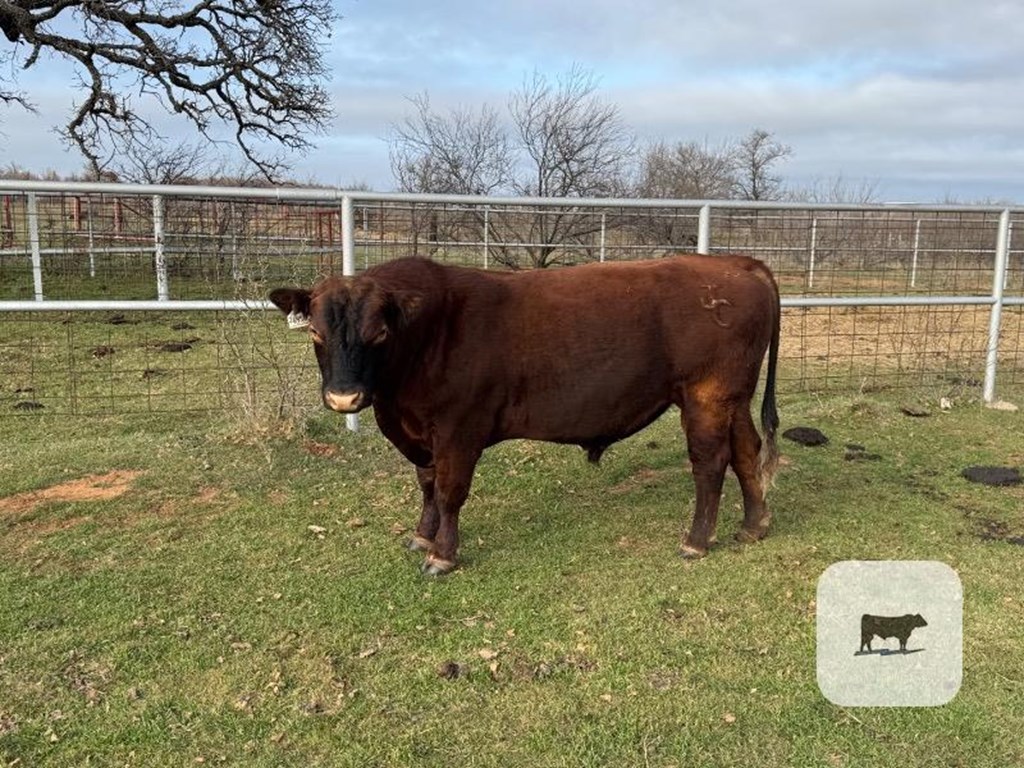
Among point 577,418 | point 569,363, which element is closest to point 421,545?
point 577,418

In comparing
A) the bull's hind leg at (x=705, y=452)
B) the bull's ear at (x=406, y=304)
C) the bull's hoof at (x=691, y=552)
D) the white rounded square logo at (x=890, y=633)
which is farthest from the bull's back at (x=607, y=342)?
the white rounded square logo at (x=890, y=633)

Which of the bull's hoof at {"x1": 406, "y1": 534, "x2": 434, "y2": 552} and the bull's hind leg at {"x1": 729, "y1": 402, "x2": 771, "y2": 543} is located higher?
the bull's hind leg at {"x1": 729, "y1": 402, "x2": 771, "y2": 543}

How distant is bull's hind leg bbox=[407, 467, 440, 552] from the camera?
4129 millimetres

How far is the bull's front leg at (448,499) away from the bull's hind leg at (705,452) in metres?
1.09

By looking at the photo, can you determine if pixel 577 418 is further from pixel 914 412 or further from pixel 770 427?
pixel 914 412

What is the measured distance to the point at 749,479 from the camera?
14.2 ft

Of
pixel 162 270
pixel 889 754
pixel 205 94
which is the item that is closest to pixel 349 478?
pixel 162 270

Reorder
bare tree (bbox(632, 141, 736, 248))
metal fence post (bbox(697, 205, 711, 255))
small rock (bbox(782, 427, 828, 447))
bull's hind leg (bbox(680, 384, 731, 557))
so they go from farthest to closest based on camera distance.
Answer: bare tree (bbox(632, 141, 736, 248)) → metal fence post (bbox(697, 205, 711, 255)) → small rock (bbox(782, 427, 828, 447)) → bull's hind leg (bbox(680, 384, 731, 557))

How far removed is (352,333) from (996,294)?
6334mm

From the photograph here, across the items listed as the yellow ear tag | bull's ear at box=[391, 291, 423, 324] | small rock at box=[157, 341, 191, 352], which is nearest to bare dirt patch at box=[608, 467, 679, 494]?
bull's ear at box=[391, 291, 423, 324]

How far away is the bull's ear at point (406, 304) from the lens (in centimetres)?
346

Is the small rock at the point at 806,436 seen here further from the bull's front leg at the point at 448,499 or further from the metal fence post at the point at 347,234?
the metal fence post at the point at 347,234

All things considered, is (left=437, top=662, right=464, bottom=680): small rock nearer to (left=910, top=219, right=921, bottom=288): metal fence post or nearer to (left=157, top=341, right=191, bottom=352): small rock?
(left=910, top=219, right=921, bottom=288): metal fence post

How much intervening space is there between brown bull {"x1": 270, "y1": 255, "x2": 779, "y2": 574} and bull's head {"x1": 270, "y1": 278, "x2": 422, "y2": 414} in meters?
0.09
